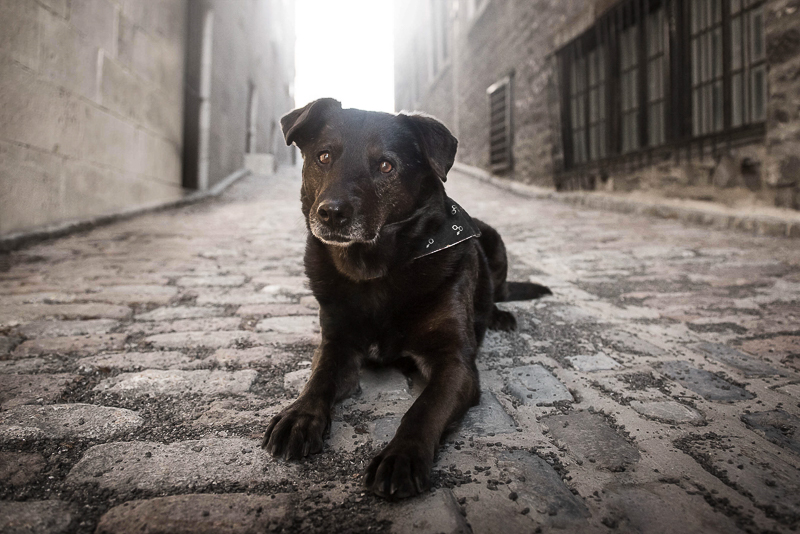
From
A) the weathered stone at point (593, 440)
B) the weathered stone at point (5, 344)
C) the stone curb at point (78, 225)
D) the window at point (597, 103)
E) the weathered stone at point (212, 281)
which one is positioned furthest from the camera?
the window at point (597, 103)

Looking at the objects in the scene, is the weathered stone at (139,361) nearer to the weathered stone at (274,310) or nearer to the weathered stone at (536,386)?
the weathered stone at (274,310)

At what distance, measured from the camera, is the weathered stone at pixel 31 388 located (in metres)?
1.66

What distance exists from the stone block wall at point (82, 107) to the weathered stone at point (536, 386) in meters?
5.03

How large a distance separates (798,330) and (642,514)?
202cm

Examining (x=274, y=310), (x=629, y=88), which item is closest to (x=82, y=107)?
(x=274, y=310)

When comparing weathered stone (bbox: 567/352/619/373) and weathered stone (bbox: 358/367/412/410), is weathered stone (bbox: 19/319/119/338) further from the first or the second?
weathered stone (bbox: 567/352/619/373)

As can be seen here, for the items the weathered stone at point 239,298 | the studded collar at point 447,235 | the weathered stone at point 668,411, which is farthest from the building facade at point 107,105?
the weathered stone at point 668,411

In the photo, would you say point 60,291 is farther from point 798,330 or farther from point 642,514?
point 798,330

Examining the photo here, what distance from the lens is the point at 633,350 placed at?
229 centimetres

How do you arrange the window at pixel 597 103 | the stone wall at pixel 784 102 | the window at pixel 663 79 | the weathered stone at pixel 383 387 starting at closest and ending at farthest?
the weathered stone at pixel 383 387
the stone wall at pixel 784 102
the window at pixel 663 79
the window at pixel 597 103

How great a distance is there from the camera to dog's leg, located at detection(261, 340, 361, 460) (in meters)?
1.38

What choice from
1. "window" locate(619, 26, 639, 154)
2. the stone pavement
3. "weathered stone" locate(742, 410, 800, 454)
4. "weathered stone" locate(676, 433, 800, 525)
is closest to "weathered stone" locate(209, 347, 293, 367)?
the stone pavement

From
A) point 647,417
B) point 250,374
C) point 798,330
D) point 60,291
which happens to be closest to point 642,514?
point 647,417

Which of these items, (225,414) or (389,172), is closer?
(225,414)
